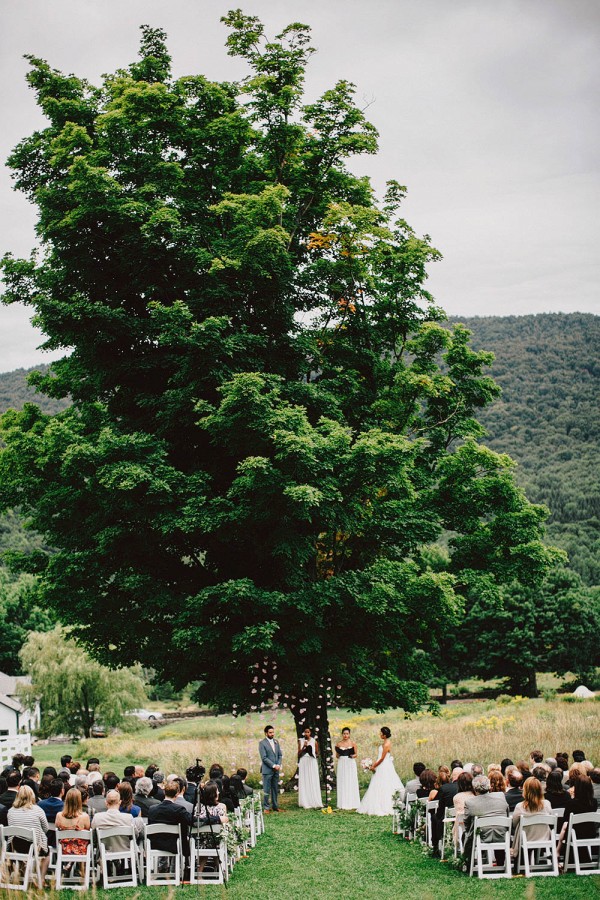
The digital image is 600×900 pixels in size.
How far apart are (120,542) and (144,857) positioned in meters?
7.21

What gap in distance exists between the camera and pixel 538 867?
35.2 ft

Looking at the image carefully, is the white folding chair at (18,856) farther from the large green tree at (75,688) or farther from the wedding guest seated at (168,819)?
the large green tree at (75,688)

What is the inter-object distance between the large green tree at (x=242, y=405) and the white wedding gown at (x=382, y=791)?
194 centimetres

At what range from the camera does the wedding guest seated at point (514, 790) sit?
11.7 meters

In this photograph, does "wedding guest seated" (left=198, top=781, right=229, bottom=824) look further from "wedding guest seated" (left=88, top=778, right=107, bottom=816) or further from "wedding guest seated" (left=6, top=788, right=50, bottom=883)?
"wedding guest seated" (left=6, top=788, right=50, bottom=883)

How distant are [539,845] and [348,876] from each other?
8.34 feet

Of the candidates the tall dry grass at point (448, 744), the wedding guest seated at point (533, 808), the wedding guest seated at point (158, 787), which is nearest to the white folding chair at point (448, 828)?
the wedding guest seated at point (533, 808)

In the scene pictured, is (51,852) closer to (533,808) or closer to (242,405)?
(533,808)

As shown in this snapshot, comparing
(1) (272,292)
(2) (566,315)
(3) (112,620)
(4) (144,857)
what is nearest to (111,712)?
(3) (112,620)

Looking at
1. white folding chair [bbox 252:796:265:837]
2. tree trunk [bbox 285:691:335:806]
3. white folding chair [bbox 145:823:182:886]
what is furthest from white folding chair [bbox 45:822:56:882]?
tree trunk [bbox 285:691:335:806]

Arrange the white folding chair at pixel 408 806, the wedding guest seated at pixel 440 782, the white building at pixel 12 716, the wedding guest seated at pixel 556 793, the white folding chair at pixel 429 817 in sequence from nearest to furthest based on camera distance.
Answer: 1. the wedding guest seated at pixel 556 793
2. the white folding chair at pixel 429 817
3. the wedding guest seated at pixel 440 782
4. the white folding chair at pixel 408 806
5. the white building at pixel 12 716

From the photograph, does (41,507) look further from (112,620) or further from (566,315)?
(566,315)

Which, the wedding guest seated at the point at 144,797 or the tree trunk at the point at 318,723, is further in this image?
the tree trunk at the point at 318,723

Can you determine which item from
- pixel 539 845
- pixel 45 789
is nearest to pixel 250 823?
pixel 45 789
